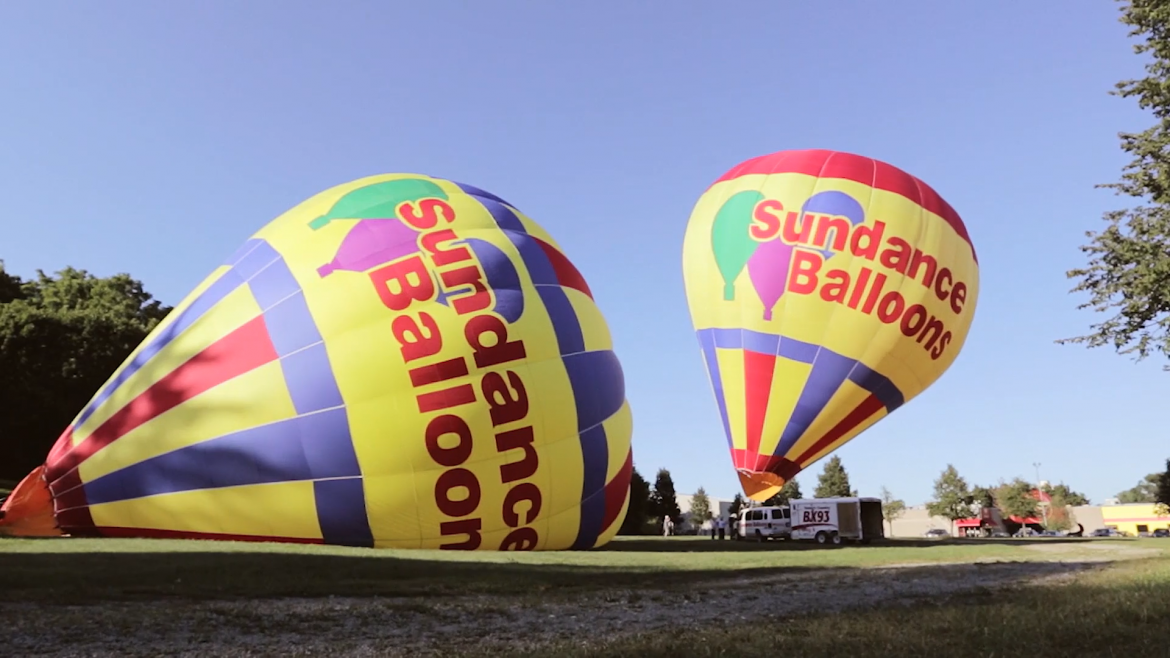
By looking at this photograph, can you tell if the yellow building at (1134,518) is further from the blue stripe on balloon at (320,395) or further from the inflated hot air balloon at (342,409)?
the blue stripe on balloon at (320,395)

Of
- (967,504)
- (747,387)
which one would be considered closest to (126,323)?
(747,387)

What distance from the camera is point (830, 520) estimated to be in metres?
32.3

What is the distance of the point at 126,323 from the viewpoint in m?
37.1

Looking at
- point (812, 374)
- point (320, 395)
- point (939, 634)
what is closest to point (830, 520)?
point (812, 374)

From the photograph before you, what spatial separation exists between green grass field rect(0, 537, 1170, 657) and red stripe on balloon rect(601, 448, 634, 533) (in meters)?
1.93

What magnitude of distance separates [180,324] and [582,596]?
9120 millimetres

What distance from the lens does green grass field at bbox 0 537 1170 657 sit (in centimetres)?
612

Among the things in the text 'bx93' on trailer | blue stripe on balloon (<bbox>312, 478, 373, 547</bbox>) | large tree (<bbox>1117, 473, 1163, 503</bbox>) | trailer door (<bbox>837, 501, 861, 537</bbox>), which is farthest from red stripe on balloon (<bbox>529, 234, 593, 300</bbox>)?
large tree (<bbox>1117, 473, 1163, 503</bbox>)

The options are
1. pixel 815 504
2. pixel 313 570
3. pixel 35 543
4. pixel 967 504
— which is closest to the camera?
pixel 313 570

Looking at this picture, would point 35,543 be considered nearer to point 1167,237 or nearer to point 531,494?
point 531,494

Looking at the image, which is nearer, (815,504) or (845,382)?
(845,382)

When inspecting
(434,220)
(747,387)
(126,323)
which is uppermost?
(126,323)

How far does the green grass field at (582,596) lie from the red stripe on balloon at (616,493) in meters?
1.93

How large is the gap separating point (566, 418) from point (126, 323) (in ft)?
98.3
